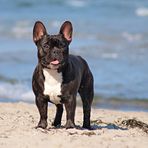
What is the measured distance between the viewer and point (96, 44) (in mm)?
23219

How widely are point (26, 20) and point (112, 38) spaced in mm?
7990

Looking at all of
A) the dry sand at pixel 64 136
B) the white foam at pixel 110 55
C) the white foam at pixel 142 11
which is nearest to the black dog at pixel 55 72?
the dry sand at pixel 64 136

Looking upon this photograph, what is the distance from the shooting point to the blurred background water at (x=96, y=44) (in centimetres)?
1471

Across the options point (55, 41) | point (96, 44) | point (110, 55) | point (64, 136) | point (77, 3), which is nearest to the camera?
point (64, 136)

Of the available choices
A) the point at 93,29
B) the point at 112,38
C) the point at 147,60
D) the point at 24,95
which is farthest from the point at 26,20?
the point at 24,95

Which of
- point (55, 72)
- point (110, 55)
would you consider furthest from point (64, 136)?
point (110, 55)

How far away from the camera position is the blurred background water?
1471 centimetres

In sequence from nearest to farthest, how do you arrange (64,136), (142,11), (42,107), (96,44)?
(64,136)
(42,107)
(96,44)
(142,11)

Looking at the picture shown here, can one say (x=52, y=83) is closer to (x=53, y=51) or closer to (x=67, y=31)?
(x=53, y=51)

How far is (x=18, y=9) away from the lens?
38781mm

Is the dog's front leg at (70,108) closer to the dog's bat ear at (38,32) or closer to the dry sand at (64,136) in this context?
the dry sand at (64,136)

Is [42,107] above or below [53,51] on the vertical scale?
below

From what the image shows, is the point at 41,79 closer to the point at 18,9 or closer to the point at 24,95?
the point at 24,95

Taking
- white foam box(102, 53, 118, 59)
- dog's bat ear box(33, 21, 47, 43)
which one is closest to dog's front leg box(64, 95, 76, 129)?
dog's bat ear box(33, 21, 47, 43)
